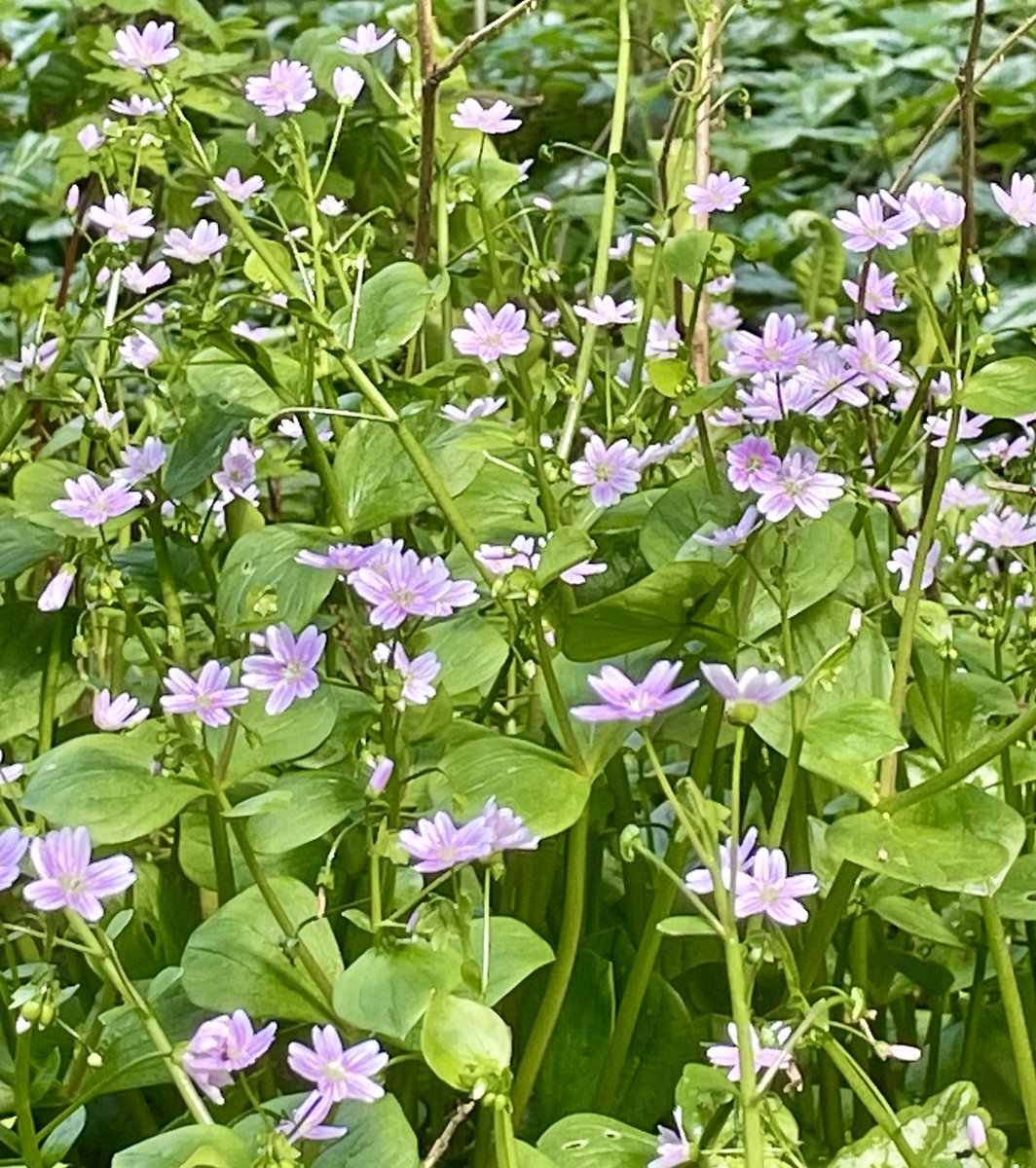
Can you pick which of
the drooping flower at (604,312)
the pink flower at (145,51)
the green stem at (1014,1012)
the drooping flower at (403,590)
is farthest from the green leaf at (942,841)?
the pink flower at (145,51)

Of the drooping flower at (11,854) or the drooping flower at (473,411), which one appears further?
the drooping flower at (473,411)

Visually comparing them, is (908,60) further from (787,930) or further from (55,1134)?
(55,1134)

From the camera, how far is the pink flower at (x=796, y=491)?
1.32 ft

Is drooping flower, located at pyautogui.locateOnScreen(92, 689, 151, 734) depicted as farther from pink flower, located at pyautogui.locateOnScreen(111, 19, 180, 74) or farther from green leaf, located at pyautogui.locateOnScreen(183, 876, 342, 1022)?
pink flower, located at pyautogui.locateOnScreen(111, 19, 180, 74)

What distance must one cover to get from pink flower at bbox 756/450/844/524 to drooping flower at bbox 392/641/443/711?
0.10m

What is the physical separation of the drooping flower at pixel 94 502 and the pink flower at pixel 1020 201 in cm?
30

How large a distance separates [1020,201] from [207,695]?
307 millimetres

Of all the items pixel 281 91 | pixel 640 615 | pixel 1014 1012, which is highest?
pixel 281 91

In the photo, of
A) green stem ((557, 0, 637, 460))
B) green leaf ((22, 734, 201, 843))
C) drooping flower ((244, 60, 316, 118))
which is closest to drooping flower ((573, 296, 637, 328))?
green stem ((557, 0, 637, 460))

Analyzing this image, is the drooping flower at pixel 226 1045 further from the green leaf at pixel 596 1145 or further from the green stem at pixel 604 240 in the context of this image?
the green stem at pixel 604 240

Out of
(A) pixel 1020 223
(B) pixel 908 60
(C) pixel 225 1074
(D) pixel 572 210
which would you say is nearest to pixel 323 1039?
(C) pixel 225 1074

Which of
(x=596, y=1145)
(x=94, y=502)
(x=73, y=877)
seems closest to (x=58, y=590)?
(x=94, y=502)

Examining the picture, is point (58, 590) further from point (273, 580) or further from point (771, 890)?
point (771, 890)

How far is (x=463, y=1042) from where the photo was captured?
0.33m
